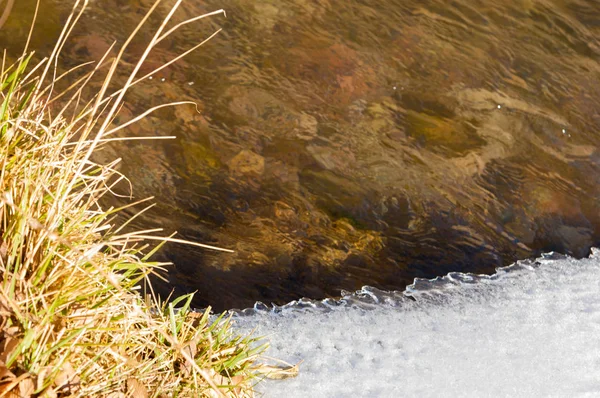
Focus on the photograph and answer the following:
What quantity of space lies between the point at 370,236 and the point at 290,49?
146cm

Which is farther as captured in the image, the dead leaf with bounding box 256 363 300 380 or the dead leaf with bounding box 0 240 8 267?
the dead leaf with bounding box 256 363 300 380

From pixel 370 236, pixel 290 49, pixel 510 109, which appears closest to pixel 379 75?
pixel 290 49

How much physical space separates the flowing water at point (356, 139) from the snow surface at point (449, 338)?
0.68ft

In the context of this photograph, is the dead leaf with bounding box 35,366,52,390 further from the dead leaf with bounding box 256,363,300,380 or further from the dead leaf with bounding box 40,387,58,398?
the dead leaf with bounding box 256,363,300,380

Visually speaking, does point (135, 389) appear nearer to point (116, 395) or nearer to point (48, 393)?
point (116, 395)

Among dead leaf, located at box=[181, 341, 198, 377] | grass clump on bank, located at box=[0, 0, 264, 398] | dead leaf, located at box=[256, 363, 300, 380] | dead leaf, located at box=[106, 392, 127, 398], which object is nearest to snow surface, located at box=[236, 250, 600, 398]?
dead leaf, located at box=[256, 363, 300, 380]

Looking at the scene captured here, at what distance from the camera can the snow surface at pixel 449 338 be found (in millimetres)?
2742

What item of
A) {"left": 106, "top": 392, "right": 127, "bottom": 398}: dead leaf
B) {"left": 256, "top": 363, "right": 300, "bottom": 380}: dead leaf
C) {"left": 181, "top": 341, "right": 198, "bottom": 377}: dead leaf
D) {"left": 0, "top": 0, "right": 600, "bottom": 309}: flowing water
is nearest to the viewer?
{"left": 106, "top": 392, "right": 127, "bottom": 398}: dead leaf

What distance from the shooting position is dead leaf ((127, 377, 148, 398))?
1.97 meters

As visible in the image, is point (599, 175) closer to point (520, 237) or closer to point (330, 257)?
point (520, 237)

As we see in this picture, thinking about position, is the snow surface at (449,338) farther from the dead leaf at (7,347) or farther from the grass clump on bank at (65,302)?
the dead leaf at (7,347)

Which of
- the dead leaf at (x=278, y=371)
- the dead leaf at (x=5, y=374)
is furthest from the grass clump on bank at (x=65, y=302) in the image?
the dead leaf at (x=278, y=371)

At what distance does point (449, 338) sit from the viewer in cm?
305

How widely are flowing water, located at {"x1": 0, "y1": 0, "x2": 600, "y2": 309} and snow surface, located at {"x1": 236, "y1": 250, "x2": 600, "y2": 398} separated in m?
0.21
